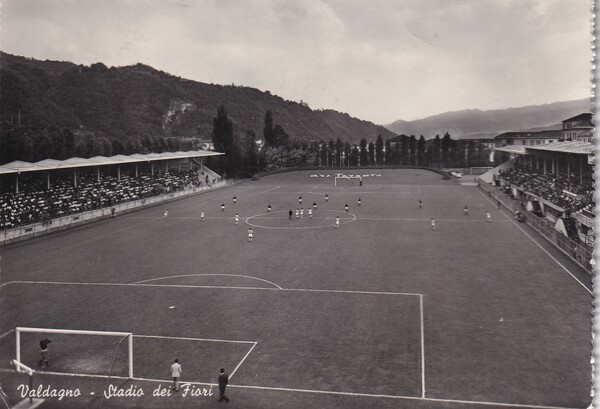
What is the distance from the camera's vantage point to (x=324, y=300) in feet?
83.2

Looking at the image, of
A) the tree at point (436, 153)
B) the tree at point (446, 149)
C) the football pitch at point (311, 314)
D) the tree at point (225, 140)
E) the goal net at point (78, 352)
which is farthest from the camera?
the tree at point (436, 153)

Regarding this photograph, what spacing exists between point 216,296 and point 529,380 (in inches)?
595

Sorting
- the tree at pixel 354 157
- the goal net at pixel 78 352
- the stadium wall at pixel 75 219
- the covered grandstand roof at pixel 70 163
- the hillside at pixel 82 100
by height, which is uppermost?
the hillside at pixel 82 100

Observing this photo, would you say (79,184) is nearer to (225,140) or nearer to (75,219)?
(75,219)

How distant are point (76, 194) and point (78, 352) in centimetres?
4390

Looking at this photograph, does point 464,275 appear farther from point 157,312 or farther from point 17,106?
point 17,106

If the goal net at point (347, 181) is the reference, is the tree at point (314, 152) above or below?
above

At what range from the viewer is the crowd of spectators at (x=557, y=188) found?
41866 millimetres

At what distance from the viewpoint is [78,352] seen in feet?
65.1

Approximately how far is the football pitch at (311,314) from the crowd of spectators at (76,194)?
20.0 ft

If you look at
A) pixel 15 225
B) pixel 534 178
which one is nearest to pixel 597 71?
pixel 15 225

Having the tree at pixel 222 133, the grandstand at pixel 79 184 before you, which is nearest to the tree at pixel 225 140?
the tree at pixel 222 133

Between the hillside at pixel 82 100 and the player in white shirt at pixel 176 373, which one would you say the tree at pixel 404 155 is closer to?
the hillside at pixel 82 100

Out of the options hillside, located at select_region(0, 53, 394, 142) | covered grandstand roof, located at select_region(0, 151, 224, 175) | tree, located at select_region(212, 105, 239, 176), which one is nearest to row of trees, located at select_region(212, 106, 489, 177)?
tree, located at select_region(212, 105, 239, 176)
